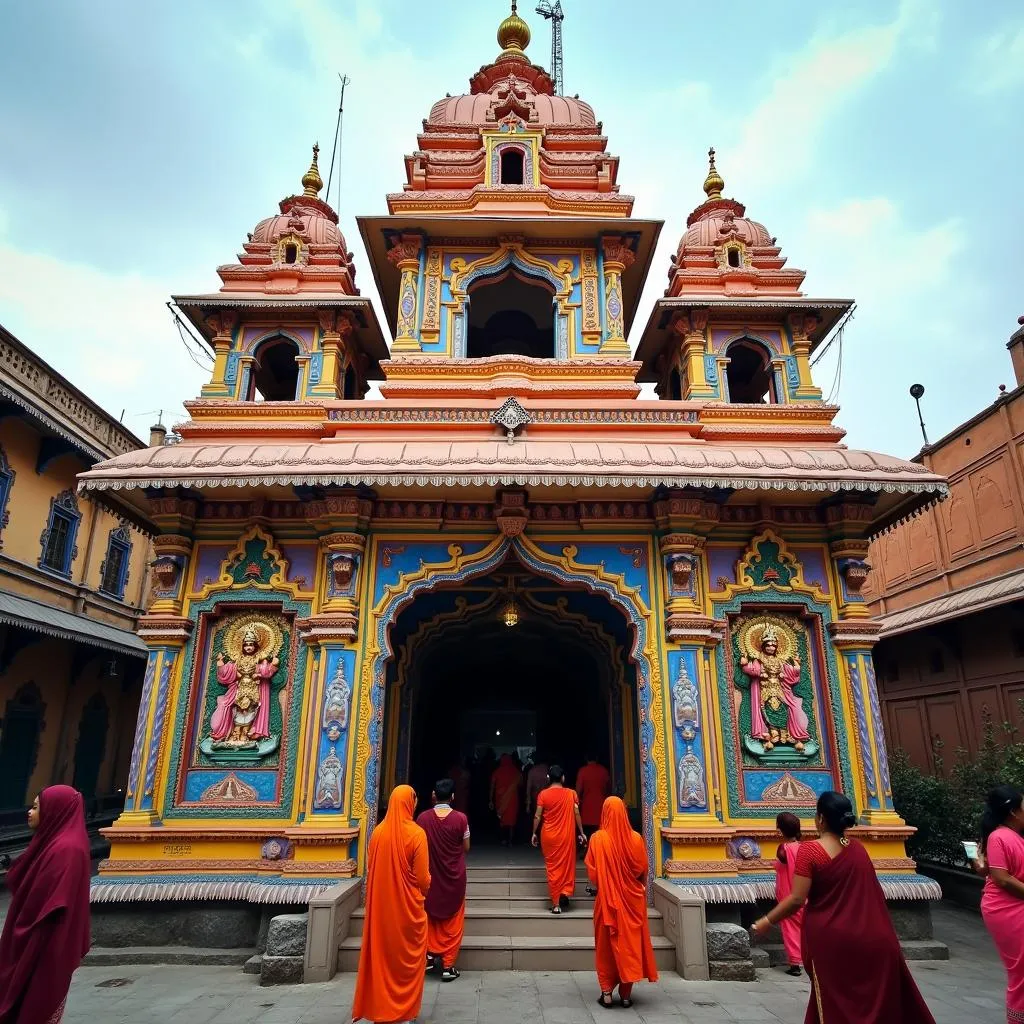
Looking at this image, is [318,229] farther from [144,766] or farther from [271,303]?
[144,766]

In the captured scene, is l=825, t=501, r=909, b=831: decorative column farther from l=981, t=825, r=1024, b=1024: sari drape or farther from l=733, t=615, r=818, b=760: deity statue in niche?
l=981, t=825, r=1024, b=1024: sari drape

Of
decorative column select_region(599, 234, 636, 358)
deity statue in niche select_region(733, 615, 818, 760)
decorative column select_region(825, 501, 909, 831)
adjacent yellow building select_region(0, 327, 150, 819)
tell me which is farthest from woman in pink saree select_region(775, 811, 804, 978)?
adjacent yellow building select_region(0, 327, 150, 819)

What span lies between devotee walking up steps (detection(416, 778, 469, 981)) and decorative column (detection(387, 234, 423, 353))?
630cm

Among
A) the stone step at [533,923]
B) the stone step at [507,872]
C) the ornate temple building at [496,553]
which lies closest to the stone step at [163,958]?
the ornate temple building at [496,553]

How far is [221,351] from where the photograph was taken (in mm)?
10359

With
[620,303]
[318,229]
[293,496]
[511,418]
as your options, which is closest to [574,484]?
[511,418]

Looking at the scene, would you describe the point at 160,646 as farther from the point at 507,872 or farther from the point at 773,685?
the point at 773,685

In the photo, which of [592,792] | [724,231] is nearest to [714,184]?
[724,231]

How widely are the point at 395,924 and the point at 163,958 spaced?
3.31 m

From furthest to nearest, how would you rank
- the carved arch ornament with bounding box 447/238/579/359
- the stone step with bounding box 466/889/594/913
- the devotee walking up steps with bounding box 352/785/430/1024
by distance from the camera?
the carved arch ornament with bounding box 447/238/579/359
the stone step with bounding box 466/889/594/913
the devotee walking up steps with bounding box 352/785/430/1024

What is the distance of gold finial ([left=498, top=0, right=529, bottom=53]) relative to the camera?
14.4 m

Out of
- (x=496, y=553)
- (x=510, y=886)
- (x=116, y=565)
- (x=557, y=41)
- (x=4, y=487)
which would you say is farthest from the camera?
(x=557, y=41)

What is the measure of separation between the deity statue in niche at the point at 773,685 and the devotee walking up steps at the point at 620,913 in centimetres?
240

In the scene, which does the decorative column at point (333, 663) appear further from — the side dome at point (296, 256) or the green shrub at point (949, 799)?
the green shrub at point (949, 799)
